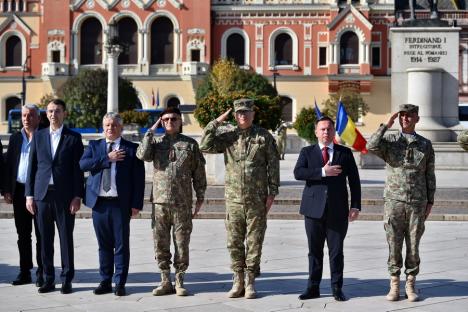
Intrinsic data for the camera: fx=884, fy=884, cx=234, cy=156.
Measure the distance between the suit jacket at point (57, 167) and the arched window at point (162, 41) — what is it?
5807cm

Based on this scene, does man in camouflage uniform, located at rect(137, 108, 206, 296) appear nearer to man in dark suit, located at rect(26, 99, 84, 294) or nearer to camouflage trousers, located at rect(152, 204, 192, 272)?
camouflage trousers, located at rect(152, 204, 192, 272)

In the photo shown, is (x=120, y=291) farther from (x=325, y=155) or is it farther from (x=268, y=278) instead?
(x=325, y=155)

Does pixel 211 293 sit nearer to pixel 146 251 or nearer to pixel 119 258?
pixel 119 258

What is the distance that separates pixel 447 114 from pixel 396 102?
62.0 inches

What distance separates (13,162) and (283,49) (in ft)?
191

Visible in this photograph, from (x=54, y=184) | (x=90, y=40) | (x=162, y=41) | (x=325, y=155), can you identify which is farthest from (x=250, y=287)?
(x=90, y=40)

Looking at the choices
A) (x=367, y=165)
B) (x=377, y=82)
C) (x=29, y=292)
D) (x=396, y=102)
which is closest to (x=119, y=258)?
(x=29, y=292)

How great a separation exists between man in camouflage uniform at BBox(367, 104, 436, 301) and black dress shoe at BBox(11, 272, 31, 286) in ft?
12.7

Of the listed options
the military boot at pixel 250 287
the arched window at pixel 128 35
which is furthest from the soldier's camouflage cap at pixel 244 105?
the arched window at pixel 128 35

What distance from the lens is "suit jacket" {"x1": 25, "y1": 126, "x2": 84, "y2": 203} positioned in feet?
29.9

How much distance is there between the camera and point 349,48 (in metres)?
Answer: 65.5

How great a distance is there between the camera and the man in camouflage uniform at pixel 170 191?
29.0ft

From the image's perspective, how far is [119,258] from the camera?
352 inches

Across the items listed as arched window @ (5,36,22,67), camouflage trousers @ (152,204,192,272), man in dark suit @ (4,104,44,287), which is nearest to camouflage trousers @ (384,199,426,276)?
camouflage trousers @ (152,204,192,272)
